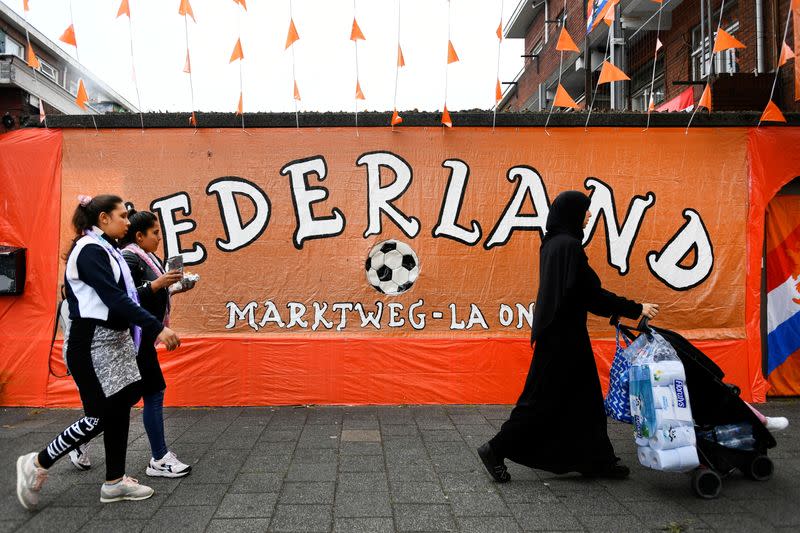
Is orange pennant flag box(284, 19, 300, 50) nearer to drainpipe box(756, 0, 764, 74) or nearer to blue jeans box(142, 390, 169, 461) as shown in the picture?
blue jeans box(142, 390, 169, 461)

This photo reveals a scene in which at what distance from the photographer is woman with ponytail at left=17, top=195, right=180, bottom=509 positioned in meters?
3.34

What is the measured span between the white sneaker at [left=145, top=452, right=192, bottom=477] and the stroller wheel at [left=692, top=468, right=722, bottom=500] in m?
3.37

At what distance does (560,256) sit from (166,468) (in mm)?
3065

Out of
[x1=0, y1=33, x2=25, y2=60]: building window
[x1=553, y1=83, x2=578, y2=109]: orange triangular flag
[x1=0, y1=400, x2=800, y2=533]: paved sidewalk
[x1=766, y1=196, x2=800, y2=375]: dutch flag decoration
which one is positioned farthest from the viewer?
[x1=0, y1=33, x2=25, y2=60]: building window

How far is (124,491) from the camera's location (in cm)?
344

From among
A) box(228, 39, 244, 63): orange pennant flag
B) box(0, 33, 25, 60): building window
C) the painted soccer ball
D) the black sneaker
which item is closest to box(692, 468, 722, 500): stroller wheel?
the black sneaker

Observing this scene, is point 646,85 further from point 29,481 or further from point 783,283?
point 29,481

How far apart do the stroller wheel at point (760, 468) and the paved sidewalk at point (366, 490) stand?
7cm

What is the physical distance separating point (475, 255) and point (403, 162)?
1223mm

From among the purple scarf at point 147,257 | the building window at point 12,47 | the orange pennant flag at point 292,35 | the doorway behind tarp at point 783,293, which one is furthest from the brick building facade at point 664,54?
the building window at point 12,47

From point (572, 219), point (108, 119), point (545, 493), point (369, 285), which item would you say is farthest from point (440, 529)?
point (108, 119)

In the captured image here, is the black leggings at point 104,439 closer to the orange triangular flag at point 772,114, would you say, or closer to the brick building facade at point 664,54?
the brick building facade at point 664,54

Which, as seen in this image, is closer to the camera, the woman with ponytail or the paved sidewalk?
the paved sidewalk

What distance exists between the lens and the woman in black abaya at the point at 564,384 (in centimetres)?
379
